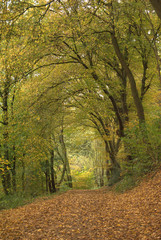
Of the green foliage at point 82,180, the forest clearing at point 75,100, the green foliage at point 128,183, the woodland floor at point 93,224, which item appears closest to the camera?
the woodland floor at point 93,224

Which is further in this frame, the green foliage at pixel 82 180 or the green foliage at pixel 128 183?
the green foliage at pixel 82 180

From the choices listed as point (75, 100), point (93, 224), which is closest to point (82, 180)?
point (75, 100)

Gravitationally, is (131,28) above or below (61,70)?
above

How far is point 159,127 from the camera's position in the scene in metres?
8.68

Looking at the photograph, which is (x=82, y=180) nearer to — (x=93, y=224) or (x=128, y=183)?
(x=128, y=183)

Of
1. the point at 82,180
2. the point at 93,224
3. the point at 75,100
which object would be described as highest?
the point at 75,100

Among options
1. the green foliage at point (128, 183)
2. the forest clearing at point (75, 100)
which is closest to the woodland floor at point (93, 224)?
the forest clearing at point (75, 100)

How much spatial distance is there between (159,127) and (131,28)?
6.40 metres

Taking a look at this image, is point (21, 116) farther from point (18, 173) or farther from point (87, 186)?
point (87, 186)

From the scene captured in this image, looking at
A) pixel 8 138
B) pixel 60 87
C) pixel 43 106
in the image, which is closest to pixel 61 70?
pixel 60 87

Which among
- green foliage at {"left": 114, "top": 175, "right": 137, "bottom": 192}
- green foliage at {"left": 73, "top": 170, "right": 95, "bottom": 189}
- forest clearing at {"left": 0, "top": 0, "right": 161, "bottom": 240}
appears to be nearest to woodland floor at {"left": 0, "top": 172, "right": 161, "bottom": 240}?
forest clearing at {"left": 0, "top": 0, "right": 161, "bottom": 240}

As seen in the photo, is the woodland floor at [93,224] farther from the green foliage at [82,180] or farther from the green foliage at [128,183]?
the green foliage at [82,180]

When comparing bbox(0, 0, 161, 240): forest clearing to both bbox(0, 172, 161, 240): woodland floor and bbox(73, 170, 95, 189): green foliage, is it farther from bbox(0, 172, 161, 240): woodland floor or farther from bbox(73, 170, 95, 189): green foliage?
bbox(73, 170, 95, 189): green foliage

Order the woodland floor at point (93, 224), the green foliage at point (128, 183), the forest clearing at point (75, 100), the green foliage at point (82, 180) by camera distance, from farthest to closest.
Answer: the green foliage at point (82, 180) → the green foliage at point (128, 183) → the forest clearing at point (75, 100) → the woodland floor at point (93, 224)
